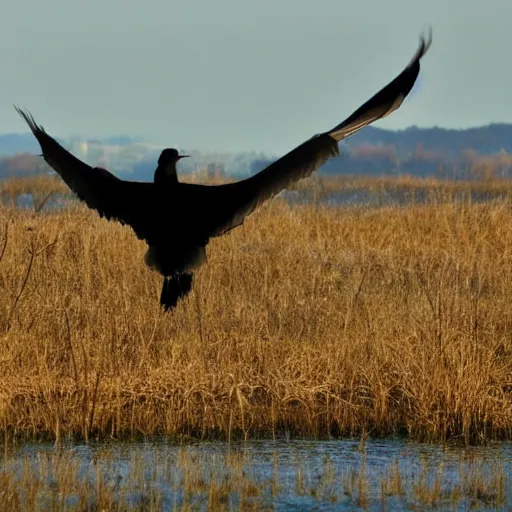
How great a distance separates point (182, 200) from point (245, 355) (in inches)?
62.1

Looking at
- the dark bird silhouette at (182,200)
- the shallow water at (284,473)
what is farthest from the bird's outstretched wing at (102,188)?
the shallow water at (284,473)

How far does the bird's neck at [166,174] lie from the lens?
5973 millimetres

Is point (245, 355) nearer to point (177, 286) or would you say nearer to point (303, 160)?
point (177, 286)

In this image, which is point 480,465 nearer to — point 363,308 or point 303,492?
point 303,492

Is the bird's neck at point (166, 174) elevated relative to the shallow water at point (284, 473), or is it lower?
elevated

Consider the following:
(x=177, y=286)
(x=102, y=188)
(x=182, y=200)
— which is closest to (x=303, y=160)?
(x=182, y=200)

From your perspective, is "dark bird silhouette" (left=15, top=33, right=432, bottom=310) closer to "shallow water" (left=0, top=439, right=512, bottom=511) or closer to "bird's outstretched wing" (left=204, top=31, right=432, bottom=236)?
"bird's outstretched wing" (left=204, top=31, right=432, bottom=236)

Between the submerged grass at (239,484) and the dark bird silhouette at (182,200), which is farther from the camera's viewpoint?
the dark bird silhouette at (182,200)

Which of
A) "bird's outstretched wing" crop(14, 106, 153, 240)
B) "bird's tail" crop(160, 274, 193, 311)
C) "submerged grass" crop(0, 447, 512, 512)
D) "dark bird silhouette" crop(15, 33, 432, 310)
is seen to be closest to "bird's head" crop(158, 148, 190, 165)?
"dark bird silhouette" crop(15, 33, 432, 310)

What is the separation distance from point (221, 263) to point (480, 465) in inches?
208

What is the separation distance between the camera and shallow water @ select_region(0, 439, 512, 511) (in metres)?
5.04

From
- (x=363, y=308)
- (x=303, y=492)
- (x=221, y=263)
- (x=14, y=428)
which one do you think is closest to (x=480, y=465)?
(x=303, y=492)

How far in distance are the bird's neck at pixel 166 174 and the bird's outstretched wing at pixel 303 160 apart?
0.95 ft

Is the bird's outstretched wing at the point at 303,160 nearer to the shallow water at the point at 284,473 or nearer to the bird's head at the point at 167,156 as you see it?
the bird's head at the point at 167,156
